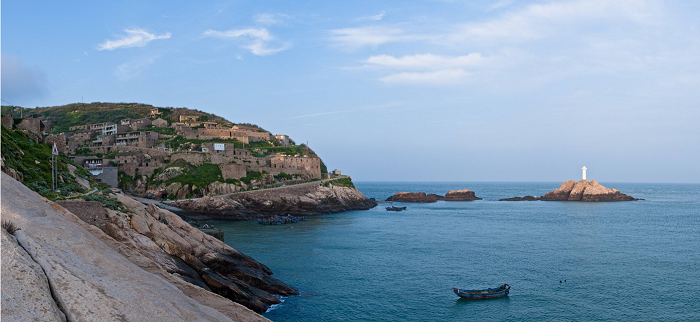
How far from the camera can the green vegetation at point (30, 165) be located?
80.7 ft

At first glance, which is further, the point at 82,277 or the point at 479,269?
the point at 479,269

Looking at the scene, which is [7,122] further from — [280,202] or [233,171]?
[280,202]

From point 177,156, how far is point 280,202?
66.9ft

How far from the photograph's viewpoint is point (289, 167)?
3349 inches

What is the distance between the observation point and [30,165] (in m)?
29.0

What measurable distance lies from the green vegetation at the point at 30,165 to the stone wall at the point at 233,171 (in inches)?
1452

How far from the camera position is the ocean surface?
892 inches

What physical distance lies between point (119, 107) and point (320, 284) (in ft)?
425

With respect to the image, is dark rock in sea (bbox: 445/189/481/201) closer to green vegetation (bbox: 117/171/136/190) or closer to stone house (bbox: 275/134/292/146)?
stone house (bbox: 275/134/292/146)

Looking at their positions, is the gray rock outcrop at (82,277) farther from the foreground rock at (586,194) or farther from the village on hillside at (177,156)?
the foreground rock at (586,194)

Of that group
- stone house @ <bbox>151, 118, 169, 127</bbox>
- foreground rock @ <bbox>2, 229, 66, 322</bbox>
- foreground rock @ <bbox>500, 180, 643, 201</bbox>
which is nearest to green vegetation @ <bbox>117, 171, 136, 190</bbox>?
stone house @ <bbox>151, 118, 169, 127</bbox>

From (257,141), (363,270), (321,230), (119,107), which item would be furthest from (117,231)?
(119,107)

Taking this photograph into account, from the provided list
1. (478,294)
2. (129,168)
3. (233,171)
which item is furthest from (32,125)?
(478,294)

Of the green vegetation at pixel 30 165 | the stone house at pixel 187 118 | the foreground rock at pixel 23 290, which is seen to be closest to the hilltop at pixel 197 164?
the stone house at pixel 187 118
